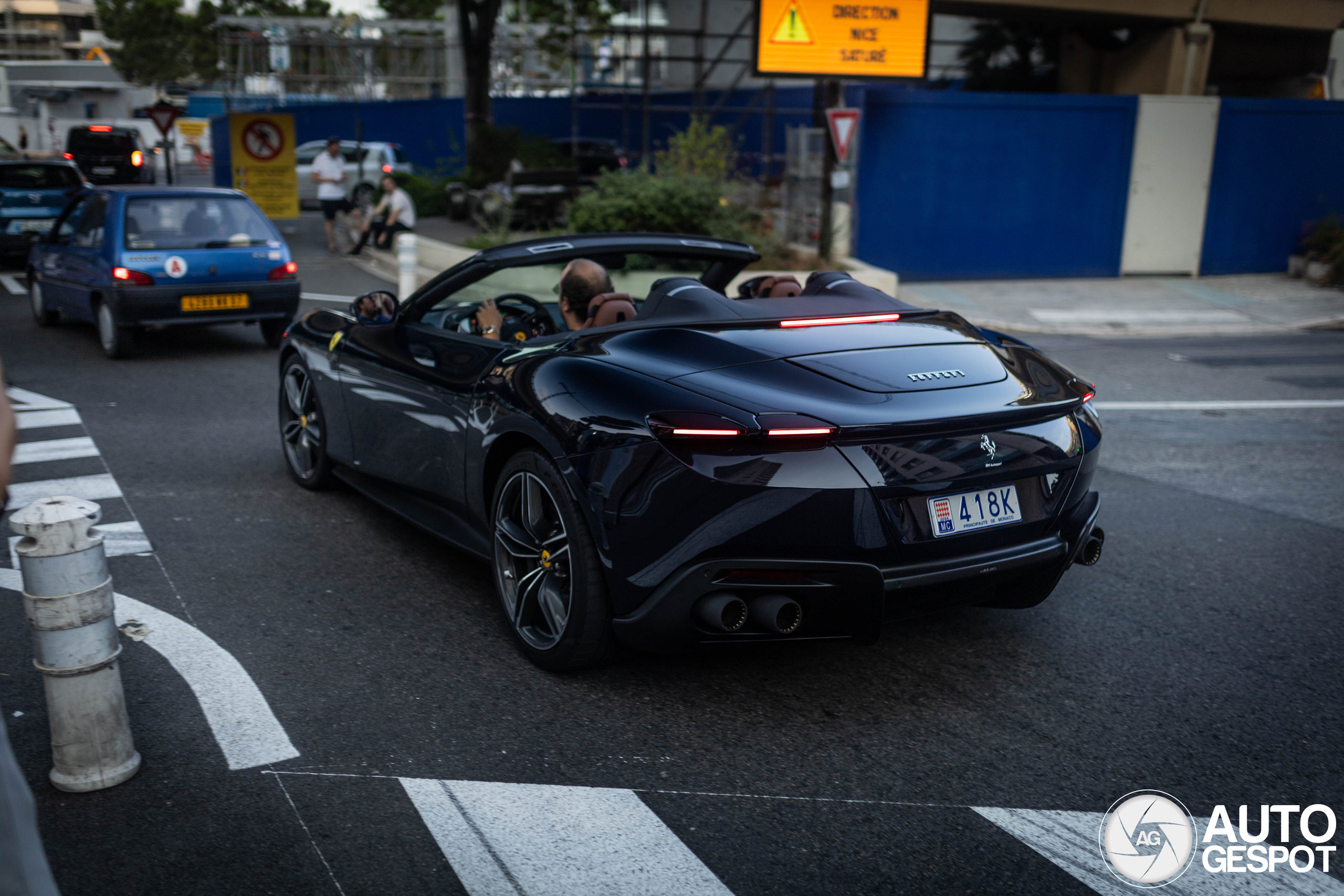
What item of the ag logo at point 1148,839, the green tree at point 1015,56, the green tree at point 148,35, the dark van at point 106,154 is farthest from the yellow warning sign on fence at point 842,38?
the green tree at point 148,35

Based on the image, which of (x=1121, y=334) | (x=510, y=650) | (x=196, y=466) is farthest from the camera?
(x=1121, y=334)

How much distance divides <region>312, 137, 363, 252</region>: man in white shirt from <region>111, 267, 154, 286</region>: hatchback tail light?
960cm

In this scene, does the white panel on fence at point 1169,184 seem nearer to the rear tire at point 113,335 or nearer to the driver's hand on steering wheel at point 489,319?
the rear tire at point 113,335

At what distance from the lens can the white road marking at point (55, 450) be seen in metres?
6.99

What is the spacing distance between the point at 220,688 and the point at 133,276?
765 cm

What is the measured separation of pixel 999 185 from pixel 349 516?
14.3 metres

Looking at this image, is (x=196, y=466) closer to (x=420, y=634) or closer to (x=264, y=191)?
(x=420, y=634)

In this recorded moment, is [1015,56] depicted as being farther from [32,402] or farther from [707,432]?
[707,432]

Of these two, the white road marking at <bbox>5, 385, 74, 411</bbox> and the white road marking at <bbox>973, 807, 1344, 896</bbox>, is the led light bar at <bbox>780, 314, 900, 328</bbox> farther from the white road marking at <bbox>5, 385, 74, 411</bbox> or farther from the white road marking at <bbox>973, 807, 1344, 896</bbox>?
the white road marking at <bbox>5, 385, 74, 411</bbox>

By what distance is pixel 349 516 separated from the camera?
5852 mm

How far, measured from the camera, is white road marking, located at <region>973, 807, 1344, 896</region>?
281 cm

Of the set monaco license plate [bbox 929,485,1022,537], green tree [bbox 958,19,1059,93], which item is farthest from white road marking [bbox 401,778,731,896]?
green tree [bbox 958,19,1059,93]

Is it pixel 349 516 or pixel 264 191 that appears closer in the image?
pixel 349 516

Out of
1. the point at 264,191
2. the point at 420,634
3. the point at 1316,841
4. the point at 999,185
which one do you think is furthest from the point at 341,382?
the point at 264,191
